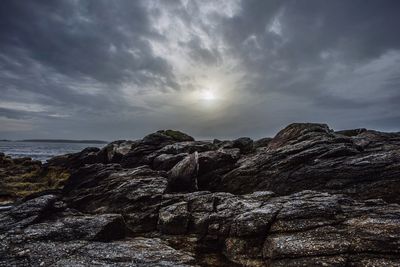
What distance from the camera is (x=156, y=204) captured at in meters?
27.5

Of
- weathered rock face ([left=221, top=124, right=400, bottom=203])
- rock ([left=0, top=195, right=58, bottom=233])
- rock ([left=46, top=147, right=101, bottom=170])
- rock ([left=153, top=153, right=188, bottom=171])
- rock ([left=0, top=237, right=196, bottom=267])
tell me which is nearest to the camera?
rock ([left=0, top=237, right=196, bottom=267])

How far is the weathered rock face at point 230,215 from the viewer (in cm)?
1609

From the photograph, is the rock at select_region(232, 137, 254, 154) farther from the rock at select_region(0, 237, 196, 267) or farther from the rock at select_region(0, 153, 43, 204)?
the rock at select_region(0, 153, 43, 204)

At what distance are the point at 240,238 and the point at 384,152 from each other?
707 inches

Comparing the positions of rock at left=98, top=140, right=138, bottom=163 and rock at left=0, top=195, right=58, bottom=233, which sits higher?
rock at left=98, top=140, right=138, bottom=163

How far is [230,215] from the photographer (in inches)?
848

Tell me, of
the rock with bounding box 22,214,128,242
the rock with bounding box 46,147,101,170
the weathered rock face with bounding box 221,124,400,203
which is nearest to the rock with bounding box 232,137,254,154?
the weathered rock face with bounding box 221,124,400,203

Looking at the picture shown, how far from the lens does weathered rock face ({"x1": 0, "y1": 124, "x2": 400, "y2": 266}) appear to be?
16094 millimetres

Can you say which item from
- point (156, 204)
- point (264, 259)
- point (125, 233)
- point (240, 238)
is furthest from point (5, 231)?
point (264, 259)

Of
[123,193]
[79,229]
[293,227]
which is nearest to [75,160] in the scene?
[123,193]

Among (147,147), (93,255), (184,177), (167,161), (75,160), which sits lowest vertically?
(93,255)

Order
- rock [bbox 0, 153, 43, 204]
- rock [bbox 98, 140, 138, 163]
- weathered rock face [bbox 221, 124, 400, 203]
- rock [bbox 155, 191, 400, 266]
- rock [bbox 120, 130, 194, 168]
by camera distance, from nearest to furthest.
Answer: rock [bbox 155, 191, 400, 266] < weathered rock face [bbox 221, 124, 400, 203] < rock [bbox 0, 153, 43, 204] < rock [bbox 120, 130, 194, 168] < rock [bbox 98, 140, 138, 163]

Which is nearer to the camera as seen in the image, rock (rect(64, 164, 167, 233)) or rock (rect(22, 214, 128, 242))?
rock (rect(22, 214, 128, 242))

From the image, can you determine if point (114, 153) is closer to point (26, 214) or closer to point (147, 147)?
point (147, 147)
